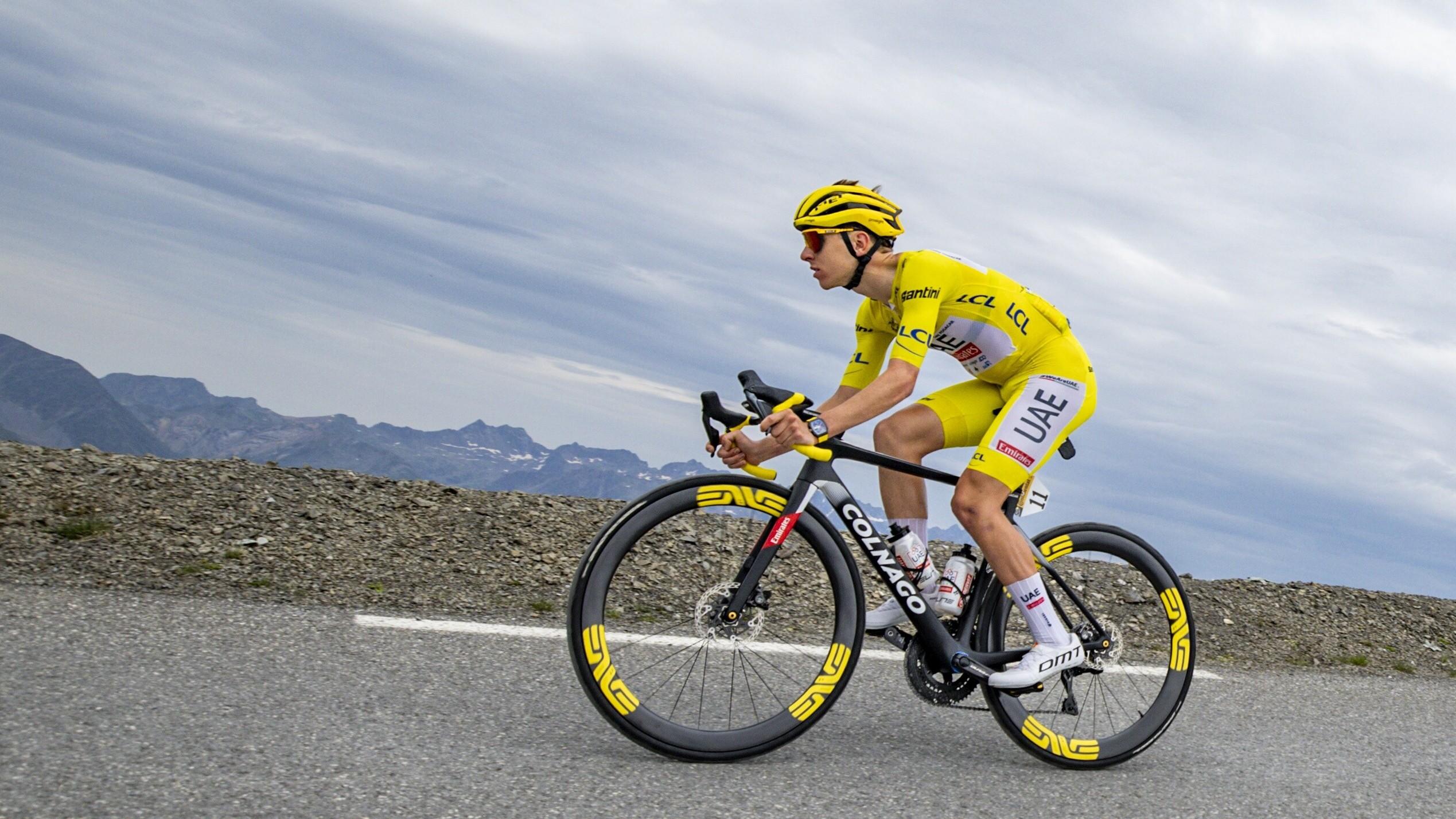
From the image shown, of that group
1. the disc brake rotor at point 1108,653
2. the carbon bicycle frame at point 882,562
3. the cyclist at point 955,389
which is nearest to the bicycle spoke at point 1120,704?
the disc brake rotor at point 1108,653

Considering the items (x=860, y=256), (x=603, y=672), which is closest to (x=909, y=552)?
(x=860, y=256)

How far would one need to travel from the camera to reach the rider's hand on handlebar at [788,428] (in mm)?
3932

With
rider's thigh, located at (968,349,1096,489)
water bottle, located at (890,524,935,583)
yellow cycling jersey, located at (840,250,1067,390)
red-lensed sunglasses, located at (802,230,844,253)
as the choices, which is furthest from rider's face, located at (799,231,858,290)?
water bottle, located at (890,524,935,583)

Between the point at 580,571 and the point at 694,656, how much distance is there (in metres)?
0.66

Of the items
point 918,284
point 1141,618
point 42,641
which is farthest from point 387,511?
point 1141,618

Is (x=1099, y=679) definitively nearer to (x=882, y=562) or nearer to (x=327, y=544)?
(x=882, y=562)

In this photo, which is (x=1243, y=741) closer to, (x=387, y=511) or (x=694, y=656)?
(x=694, y=656)

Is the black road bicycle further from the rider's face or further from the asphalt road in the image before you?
the rider's face

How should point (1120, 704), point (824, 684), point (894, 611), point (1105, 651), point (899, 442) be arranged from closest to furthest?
point (824, 684)
point (899, 442)
point (894, 611)
point (1105, 651)
point (1120, 704)

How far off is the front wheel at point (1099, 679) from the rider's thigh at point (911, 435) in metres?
0.67

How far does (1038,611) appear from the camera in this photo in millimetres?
4449

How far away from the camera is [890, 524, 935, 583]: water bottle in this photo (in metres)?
4.38

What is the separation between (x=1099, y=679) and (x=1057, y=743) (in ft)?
1.62

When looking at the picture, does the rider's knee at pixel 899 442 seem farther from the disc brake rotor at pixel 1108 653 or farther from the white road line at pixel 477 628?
the disc brake rotor at pixel 1108 653
